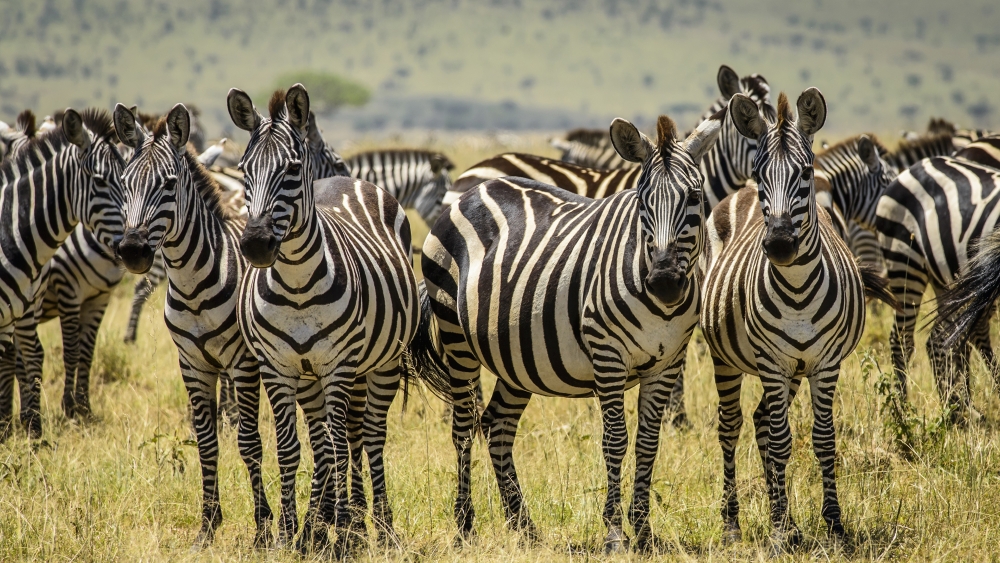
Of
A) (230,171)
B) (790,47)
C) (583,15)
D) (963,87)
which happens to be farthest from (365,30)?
A: (230,171)

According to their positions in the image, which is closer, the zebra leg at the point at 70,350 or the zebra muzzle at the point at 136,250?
the zebra muzzle at the point at 136,250

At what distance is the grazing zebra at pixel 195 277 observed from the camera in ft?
16.0

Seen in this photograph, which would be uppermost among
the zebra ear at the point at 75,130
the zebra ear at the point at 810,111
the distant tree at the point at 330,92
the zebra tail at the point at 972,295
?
the distant tree at the point at 330,92

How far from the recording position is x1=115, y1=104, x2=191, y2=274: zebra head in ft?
15.6

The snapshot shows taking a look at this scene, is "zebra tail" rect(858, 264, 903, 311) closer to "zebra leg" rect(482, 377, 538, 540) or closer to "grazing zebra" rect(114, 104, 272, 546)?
"zebra leg" rect(482, 377, 538, 540)

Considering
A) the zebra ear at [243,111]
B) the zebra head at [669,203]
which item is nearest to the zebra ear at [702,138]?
the zebra head at [669,203]

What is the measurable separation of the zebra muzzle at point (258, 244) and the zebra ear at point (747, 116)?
2.45 metres

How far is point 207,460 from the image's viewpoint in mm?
5332

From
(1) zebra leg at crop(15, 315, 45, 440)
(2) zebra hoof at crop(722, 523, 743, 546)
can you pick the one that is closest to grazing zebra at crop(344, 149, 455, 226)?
(1) zebra leg at crop(15, 315, 45, 440)

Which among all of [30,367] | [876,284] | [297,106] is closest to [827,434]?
[876,284]

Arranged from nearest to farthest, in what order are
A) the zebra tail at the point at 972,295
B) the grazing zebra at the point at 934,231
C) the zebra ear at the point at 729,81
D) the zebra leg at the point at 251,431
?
the zebra leg at the point at 251,431 < the zebra tail at the point at 972,295 < the grazing zebra at the point at 934,231 < the zebra ear at the point at 729,81

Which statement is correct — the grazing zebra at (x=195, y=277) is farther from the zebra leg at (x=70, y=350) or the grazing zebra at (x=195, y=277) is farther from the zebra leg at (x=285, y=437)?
the zebra leg at (x=70, y=350)

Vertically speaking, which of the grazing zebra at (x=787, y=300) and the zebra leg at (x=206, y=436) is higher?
the grazing zebra at (x=787, y=300)

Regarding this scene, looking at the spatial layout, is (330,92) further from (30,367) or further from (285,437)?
(285,437)
